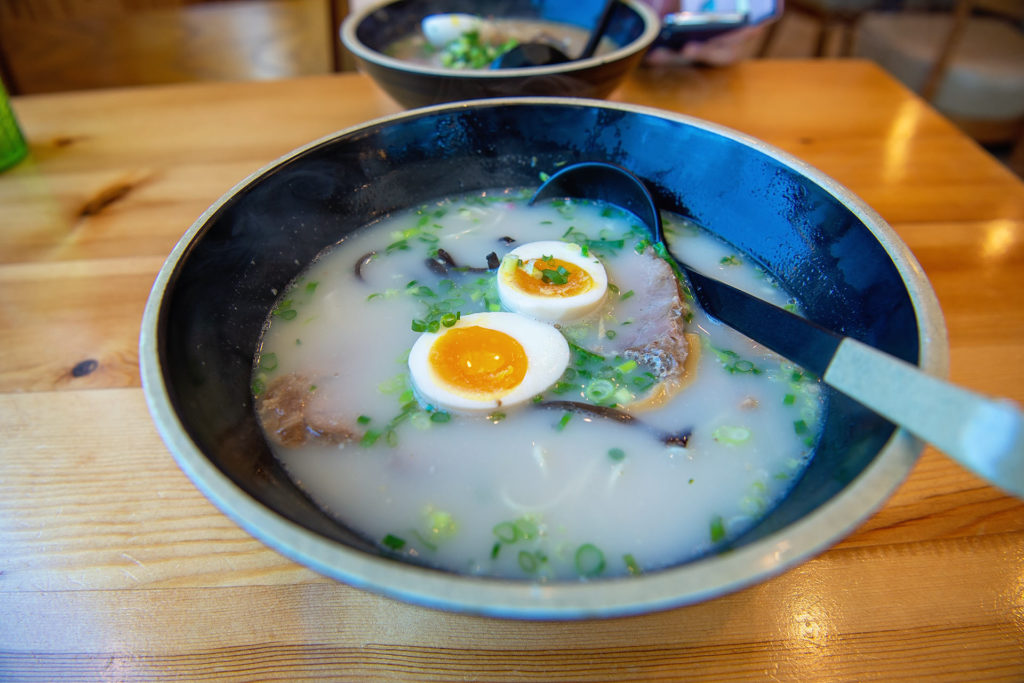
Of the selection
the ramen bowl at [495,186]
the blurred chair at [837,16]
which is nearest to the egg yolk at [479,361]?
the ramen bowl at [495,186]

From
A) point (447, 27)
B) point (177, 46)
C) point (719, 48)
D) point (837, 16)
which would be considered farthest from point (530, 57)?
point (837, 16)

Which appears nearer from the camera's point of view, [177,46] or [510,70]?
[510,70]

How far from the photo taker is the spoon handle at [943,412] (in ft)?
1.74

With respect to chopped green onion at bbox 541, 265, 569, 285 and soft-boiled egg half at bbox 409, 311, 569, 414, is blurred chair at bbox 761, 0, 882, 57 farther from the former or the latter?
soft-boiled egg half at bbox 409, 311, 569, 414

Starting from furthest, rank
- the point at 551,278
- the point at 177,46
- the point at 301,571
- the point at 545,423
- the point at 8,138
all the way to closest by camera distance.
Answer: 1. the point at 177,46
2. the point at 8,138
3. the point at 551,278
4. the point at 545,423
5. the point at 301,571

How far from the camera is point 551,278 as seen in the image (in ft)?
4.00

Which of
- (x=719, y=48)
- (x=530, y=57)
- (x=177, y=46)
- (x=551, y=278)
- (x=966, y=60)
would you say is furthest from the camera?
(x=966, y=60)

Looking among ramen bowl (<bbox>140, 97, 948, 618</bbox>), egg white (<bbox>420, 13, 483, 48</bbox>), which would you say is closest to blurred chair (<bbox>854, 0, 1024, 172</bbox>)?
egg white (<bbox>420, 13, 483, 48</bbox>)

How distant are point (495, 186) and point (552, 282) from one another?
1.53ft

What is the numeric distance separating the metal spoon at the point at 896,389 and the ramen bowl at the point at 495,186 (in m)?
0.05

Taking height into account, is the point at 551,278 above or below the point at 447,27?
below

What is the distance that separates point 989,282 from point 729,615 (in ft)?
3.65

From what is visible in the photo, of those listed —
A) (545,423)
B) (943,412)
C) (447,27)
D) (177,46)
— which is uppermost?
(943,412)

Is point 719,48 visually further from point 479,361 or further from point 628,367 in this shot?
point 479,361
